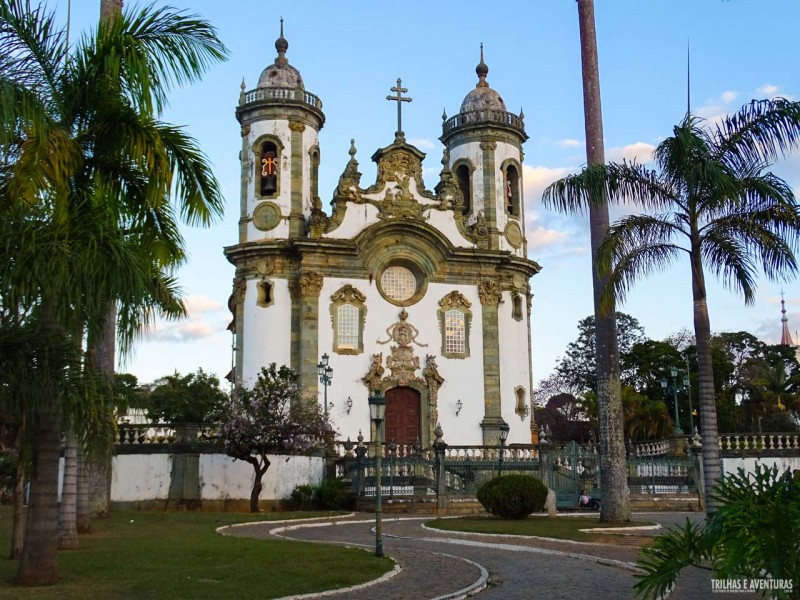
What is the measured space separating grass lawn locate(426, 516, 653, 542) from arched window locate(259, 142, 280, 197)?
21751mm

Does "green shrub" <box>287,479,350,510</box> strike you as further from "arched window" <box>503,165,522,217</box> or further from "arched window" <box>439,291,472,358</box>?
"arched window" <box>503,165,522,217</box>

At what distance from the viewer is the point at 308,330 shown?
134ft

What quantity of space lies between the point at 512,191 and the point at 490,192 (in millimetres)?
2021

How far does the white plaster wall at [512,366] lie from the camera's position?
1681 inches

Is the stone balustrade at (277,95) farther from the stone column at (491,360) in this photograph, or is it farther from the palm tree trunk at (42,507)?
the palm tree trunk at (42,507)

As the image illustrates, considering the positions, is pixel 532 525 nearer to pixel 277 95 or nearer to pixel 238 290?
pixel 238 290

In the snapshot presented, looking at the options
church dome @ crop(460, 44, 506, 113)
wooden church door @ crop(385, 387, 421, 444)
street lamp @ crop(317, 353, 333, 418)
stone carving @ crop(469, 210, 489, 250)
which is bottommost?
wooden church door @ crop(385, 387, 421, 444)

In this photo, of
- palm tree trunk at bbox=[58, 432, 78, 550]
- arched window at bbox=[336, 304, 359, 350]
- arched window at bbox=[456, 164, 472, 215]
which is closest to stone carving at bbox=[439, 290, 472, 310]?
arched window at bbox=[336, 304, 359, 350]

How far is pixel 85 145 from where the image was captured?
12758 millimetres

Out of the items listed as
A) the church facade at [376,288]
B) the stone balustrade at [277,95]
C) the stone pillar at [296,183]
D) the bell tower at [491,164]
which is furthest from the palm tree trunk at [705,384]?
the stone balustrade at [277,95]

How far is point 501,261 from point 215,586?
111ft

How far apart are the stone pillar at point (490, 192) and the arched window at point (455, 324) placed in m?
3.27

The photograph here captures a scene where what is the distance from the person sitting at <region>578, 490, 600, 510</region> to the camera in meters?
31.8

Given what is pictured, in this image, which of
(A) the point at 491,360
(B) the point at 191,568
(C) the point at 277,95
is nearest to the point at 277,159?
(C) the point at 277,95
